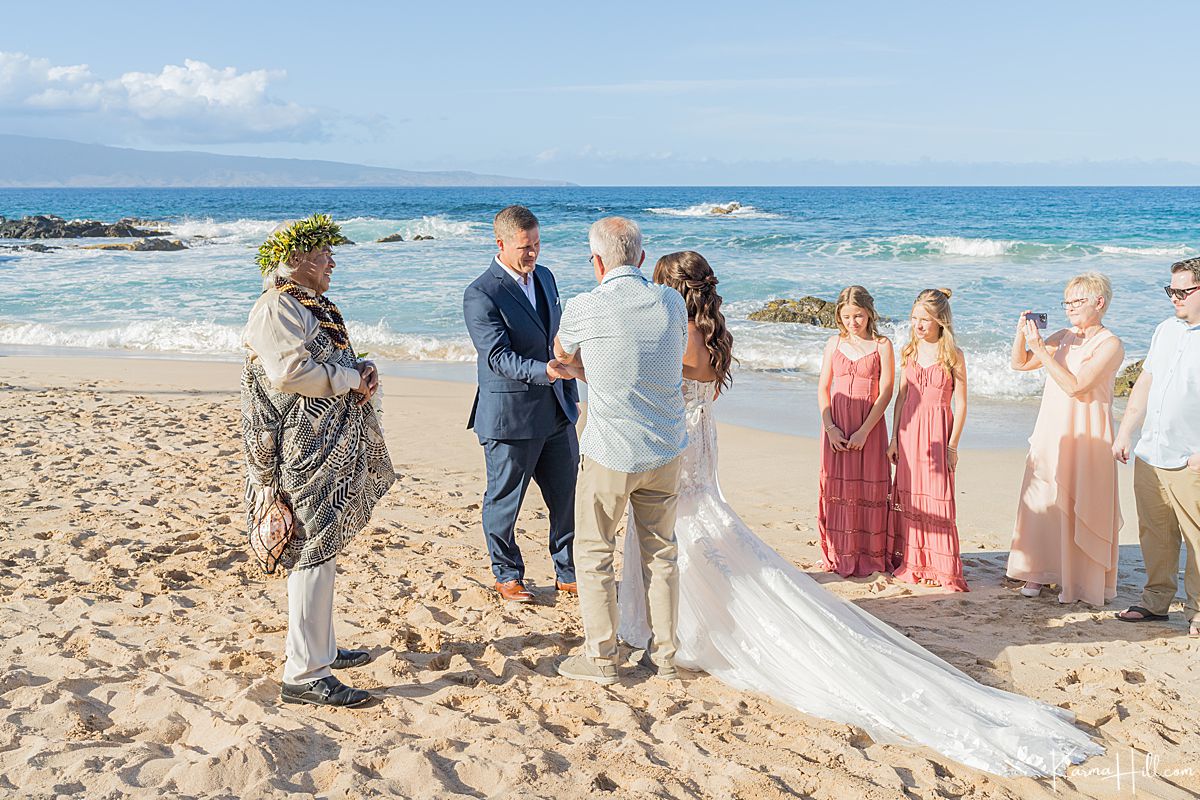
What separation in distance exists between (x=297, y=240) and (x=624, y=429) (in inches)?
51.9

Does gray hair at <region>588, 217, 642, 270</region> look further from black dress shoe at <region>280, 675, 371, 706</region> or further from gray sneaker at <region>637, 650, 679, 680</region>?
black dress shoe at <region>280, 675, 371, 706</region>

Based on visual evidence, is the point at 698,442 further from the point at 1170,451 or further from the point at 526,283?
the point at 1170,451

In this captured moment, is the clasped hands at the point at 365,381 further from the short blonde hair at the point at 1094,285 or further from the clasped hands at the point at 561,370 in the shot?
the short blonde hair at the point at 1094,285

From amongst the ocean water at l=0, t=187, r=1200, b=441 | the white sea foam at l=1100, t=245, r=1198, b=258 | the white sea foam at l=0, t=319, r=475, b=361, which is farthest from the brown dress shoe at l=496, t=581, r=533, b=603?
the white sea foam at l=1100, t=245, r=1198, b=258

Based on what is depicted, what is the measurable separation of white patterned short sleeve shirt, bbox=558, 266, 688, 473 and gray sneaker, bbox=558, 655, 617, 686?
0.84m

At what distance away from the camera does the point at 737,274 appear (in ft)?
75.4

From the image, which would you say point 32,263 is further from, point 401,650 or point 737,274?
point 401,650

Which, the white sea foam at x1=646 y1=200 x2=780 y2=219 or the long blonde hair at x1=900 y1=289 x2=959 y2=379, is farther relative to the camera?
the white sea foam at x1=646 y1=200 x2=780 y2=219

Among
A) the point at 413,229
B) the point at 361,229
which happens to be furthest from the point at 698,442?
the point at 361,229

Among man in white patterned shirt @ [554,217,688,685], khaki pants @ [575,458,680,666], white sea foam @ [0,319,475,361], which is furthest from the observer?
white sea foam @ [0,319,475,361]

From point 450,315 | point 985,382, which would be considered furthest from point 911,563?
point 450,315

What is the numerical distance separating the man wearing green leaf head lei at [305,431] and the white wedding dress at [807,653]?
4.07 feet

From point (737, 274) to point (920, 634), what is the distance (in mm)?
18953

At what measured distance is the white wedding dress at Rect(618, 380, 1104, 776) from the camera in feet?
11.0
